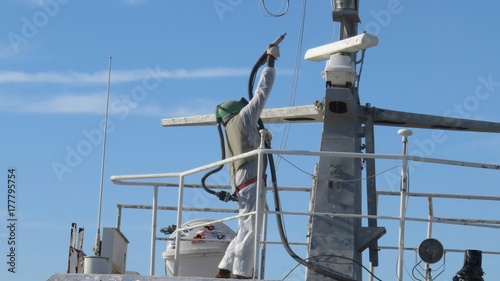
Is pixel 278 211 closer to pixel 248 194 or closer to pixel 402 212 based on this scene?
pixel 248 194

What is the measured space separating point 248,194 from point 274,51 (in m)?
1.82

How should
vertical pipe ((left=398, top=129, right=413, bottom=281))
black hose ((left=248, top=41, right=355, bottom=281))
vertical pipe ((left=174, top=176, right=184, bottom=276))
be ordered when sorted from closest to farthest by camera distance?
vertical pipe ((left=398, top=129, right=413, bottom=281)) → black hose ((left=248, top=41, right=355, bottom=281)) → vertical pipe ((left=174, top=176, right=184, bottom=276))

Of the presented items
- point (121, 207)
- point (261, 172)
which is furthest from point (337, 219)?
point (121, 207)

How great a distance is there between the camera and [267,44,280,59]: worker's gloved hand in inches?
578

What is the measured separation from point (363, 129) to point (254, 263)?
115 inches

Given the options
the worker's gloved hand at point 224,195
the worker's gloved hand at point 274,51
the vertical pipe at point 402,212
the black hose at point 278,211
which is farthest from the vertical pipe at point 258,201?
the vertical pipe at point 402,212

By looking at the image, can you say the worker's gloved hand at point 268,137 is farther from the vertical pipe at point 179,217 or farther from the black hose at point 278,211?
the vertical pipe at point 179,217

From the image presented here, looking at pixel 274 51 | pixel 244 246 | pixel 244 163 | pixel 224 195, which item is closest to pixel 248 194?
pixel 244 163

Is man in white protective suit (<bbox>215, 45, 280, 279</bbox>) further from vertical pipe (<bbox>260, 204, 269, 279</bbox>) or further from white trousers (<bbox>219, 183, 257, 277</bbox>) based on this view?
vertical pipe (<bbox>260, 204, 269, 279</bbox>)

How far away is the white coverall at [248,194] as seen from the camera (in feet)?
45.4

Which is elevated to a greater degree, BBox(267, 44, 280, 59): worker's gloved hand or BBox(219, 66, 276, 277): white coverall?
BBox(267, 44, 280, 59): worker's gloved hand

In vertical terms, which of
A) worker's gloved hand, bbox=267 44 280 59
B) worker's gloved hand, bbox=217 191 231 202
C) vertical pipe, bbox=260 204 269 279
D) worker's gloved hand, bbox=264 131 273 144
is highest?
worker's gloved hand, bbox=267 44 280 59

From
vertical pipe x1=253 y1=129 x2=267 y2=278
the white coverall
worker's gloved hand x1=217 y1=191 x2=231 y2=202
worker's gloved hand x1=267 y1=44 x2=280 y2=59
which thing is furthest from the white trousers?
worker's gloved hand x1=267 y1=44 x2=280 y2=59

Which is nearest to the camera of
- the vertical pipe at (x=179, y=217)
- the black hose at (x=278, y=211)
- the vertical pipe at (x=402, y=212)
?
the vertical pipe at (x=402, y=212)
